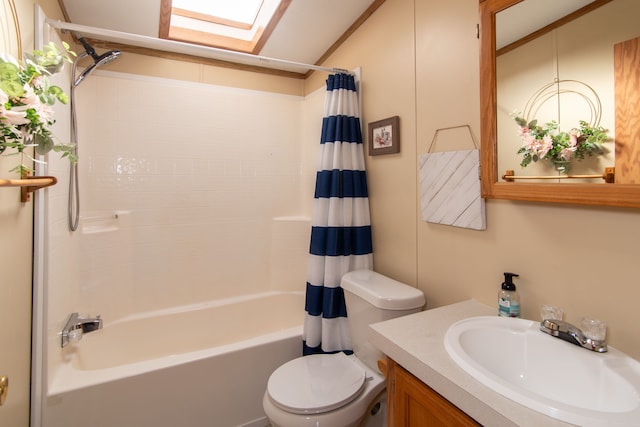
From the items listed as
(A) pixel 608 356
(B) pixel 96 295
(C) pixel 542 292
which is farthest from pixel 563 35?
(B) pixel 96 295

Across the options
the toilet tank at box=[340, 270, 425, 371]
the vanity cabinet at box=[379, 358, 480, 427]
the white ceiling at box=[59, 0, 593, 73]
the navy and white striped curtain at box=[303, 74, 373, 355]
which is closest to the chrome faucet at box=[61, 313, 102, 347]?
the navy and white striped curtain at box=[303, 74, 373, 355]

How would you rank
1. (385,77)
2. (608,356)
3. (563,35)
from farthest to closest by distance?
(385,77) → (563,35) → (608,356)

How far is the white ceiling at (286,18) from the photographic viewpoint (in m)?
1.76

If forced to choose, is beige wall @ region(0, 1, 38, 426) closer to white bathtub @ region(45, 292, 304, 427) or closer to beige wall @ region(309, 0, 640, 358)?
white bathtub @ region(45, 292, 304, 427)

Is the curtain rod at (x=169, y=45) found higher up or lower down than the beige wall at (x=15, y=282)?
higher up

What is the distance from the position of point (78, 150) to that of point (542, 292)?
2.60 metres

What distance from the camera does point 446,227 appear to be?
147 cm

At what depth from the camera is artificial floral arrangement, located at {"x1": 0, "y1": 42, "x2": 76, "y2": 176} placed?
67 cm

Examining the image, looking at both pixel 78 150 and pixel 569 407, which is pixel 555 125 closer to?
pixel 569 407

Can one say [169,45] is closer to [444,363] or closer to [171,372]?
[171,372]

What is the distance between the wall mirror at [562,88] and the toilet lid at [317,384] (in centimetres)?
102

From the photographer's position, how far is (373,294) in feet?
4.85

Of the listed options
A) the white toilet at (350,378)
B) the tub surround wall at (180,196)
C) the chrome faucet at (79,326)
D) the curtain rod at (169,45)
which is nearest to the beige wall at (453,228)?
the white toilet at (350,378)

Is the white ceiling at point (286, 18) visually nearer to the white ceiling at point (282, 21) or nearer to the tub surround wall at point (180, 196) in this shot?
the white ceiling at point (282, 21)
